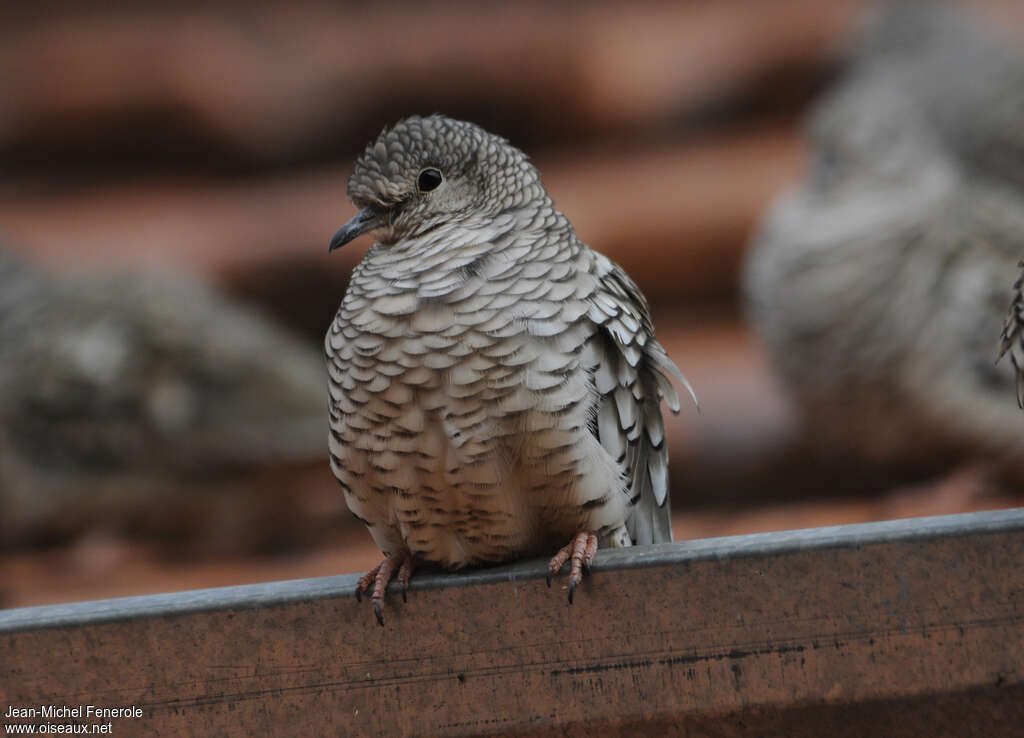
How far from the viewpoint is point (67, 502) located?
4.14 metres

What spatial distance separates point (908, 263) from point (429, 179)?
89.3 inches

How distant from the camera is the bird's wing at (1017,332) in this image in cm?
178

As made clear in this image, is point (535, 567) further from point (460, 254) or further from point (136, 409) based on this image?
point (136, 409)

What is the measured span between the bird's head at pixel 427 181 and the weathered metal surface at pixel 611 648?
558mm

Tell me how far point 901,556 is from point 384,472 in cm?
75

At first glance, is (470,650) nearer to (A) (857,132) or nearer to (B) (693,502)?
(A) (857,132)

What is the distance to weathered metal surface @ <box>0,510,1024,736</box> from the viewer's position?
1.61 metres

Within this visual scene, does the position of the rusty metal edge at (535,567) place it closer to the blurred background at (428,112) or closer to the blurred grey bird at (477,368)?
the blurred grey bird at (477,368)

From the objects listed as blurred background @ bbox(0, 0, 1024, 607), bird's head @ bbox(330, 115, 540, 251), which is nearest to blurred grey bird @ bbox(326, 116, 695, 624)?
bird's head @ bbox(330, 115, 540, 251)

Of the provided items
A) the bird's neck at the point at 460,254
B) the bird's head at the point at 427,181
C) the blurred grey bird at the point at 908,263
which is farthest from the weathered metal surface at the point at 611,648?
the blurred grey bird at the point at 908,263

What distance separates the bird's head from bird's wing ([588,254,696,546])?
0.72ft

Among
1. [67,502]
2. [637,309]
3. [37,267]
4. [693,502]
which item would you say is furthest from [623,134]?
[637,309]

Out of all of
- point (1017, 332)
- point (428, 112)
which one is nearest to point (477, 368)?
point (1017, 332)

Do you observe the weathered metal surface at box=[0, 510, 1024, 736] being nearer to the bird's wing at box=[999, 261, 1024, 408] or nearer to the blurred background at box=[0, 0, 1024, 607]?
the bird's wing at box=[999, 261, 1024, 408]
